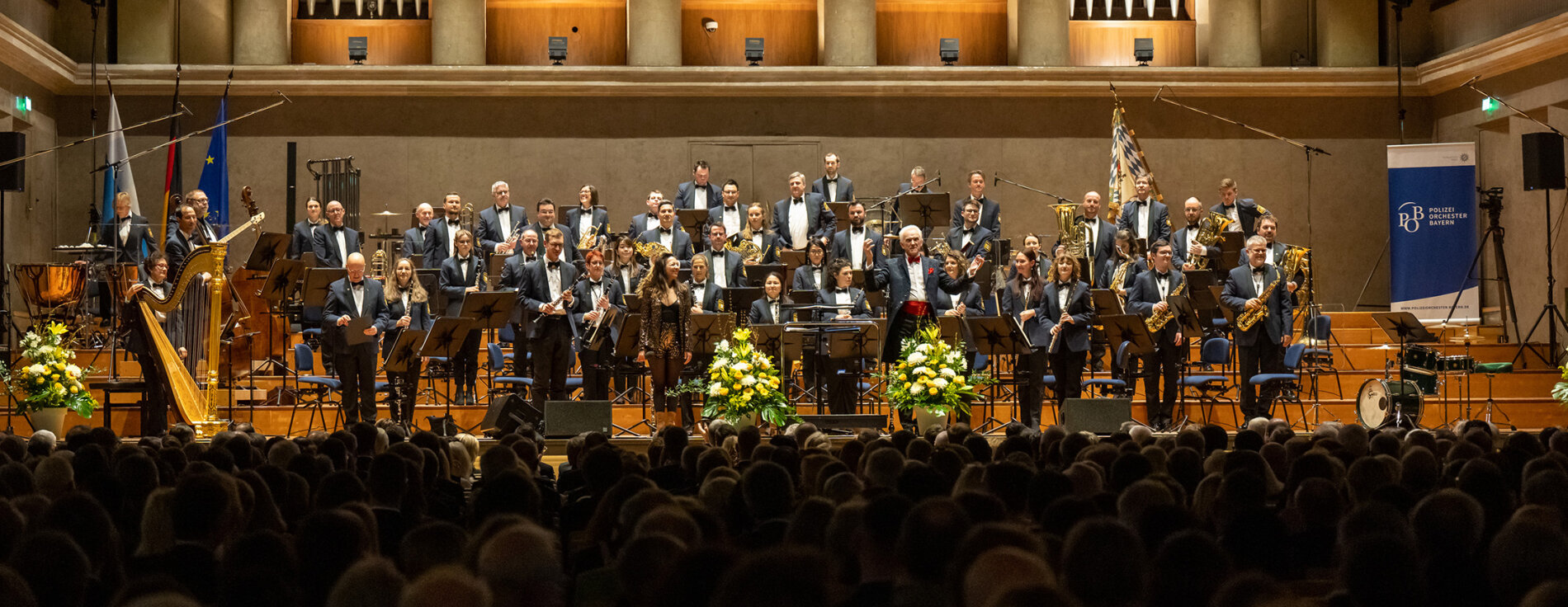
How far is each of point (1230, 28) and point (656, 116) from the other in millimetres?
6627

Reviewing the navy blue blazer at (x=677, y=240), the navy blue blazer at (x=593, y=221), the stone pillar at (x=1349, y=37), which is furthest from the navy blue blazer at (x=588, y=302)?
the stone pillar at (x=1349, y=37)

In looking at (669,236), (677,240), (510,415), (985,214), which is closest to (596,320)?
(510,415)

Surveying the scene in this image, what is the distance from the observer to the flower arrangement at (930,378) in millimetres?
8969

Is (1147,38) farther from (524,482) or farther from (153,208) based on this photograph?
(524,482)

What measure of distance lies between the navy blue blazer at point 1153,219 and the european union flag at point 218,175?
917 cm

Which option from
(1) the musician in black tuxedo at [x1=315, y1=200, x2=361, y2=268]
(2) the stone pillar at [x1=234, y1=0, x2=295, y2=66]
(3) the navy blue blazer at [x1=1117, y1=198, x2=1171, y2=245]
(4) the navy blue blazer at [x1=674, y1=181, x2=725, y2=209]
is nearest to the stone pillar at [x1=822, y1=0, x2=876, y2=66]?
(4) the navy blue blazer at [x1=674, y1=181, x2=725, y2=209]

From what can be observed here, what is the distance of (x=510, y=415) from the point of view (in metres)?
8.91

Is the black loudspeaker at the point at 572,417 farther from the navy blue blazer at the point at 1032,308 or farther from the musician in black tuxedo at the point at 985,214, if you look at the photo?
the musician in black tuxedo at the point at 985,214

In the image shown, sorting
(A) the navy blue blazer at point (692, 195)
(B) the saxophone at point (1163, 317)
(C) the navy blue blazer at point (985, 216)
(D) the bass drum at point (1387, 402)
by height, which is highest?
(A) the navy blue blazer at point (692, 195)

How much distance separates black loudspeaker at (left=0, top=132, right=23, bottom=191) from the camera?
1091 centimetres

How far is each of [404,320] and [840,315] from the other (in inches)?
120

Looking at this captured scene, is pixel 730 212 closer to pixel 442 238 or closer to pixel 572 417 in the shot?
pixel 442 238

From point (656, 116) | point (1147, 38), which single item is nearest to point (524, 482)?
point (656, 116)

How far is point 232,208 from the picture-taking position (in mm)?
14867
